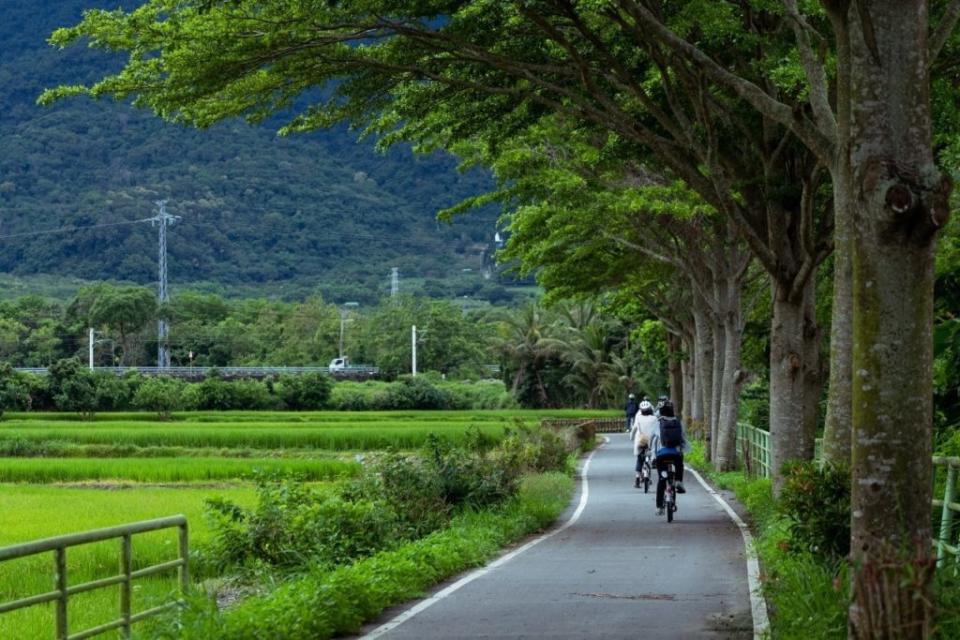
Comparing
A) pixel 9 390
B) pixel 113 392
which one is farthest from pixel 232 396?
pixel 9 390

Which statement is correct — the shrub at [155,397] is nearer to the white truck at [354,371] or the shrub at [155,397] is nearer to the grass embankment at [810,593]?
the white truck at [354,371]

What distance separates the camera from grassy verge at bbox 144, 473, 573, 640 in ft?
34.8

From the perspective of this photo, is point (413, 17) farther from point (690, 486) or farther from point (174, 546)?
point (690, 486)

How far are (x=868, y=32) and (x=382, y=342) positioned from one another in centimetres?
12569

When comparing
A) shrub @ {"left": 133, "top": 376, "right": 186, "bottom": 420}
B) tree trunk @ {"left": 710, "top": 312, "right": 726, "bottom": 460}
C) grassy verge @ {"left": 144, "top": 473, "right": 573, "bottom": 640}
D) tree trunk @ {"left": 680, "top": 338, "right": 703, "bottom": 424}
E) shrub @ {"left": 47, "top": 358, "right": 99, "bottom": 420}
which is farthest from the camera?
shrub @ {"left": 133, "top": 376, "right": 186, "bottom": 420}

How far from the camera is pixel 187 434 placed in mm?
58969

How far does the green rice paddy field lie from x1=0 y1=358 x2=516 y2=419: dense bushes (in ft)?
11.6

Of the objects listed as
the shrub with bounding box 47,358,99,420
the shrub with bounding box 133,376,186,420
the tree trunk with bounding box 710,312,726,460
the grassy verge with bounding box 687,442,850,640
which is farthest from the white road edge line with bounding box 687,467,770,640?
the shrub with bounding box 133,376,186,420

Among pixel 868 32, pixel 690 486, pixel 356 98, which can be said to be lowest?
pixel 690 486

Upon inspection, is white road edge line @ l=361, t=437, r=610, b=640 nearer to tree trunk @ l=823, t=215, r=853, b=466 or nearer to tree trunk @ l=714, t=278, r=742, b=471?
tree trunk @ l=823, t=215, r=853, b=466

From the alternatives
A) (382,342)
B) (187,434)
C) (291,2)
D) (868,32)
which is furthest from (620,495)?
(382,342)

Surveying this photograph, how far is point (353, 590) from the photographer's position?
12875mm

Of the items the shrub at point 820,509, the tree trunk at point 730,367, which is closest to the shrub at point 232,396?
the tree trunk at point 730,367

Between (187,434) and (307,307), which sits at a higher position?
(307,307)
